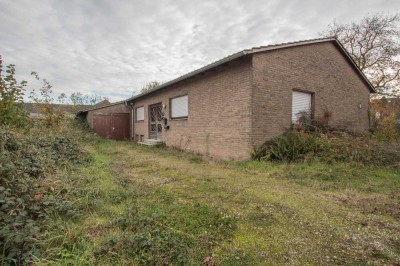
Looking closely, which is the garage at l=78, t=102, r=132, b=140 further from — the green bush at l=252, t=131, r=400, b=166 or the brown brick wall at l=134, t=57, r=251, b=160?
the green bush at l=252, t=131, r=400, b=166

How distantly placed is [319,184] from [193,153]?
608cm

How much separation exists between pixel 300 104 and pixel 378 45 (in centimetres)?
1458

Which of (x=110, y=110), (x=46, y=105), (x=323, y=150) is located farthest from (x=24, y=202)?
(x=110, y=110)

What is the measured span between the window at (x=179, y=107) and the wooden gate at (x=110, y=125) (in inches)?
295

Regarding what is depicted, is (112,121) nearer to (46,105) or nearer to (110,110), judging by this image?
(110,110)

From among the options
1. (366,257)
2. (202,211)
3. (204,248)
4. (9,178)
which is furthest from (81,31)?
(366,257)

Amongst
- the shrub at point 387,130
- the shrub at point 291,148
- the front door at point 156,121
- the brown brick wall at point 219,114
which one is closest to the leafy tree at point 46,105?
the front door at point 156,121

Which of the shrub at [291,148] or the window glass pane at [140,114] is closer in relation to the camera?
the shrub at [291,148]

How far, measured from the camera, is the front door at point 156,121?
1403 centimetres

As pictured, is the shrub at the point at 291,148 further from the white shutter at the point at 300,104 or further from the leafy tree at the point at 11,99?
the leafy tree at the point at 11,99

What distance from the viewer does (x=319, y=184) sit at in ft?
15.7

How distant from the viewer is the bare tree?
17.0 m

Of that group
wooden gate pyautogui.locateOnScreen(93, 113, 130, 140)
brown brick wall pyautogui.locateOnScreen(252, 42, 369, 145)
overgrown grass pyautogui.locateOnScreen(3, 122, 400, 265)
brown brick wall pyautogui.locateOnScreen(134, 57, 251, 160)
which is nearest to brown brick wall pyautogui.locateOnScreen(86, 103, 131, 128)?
wooden gate pyautogui.locateOnScreen(93, 113, 130, 140)

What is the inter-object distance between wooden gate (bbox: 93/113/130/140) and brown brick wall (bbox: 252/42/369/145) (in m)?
13.3
